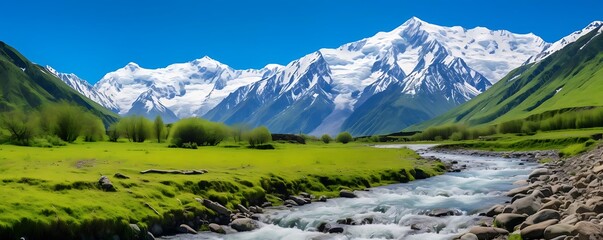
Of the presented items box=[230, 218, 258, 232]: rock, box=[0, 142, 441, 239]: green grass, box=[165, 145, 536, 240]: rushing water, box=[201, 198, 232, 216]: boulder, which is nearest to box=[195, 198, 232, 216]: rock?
box=[201, 198, 232, 216]: boulder

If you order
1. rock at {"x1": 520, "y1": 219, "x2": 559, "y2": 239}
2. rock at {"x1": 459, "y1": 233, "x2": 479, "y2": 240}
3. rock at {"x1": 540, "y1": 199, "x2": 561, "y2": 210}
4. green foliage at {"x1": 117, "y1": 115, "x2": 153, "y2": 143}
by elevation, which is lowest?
rock at {"x1": 459, "y1": 233, "x2": 479, "y2": 240}

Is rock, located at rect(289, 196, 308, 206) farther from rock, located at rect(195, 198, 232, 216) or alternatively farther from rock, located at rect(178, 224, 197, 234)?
rock, located at rect(178, 224, 197, 234)

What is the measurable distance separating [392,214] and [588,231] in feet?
65.7

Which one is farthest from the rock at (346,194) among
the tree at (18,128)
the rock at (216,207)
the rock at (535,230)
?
the tree at (18,128)

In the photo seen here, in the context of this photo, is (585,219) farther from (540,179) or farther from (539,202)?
(540,179)

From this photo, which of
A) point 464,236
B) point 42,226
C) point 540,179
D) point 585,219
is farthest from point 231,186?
point 540,179

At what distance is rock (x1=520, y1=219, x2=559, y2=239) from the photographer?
27.7 meters

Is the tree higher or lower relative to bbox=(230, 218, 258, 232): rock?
higher

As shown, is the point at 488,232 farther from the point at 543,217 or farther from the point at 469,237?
the point at 543,217

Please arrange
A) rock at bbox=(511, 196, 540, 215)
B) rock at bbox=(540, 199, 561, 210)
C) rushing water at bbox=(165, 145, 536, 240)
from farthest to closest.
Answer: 1. rushing water at bbox=(165, 145, 536, 240)
2. rock at bbox=(511, 196, 540, 215)
3. rock at bbox=(540, 199, 561, 210)

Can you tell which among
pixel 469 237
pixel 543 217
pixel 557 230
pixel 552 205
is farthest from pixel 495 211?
pixel 557 230

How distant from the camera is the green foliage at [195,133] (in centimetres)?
16625

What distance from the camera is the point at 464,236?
1205 inches

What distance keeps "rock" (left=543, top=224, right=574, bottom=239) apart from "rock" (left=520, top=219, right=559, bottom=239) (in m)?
1.02
